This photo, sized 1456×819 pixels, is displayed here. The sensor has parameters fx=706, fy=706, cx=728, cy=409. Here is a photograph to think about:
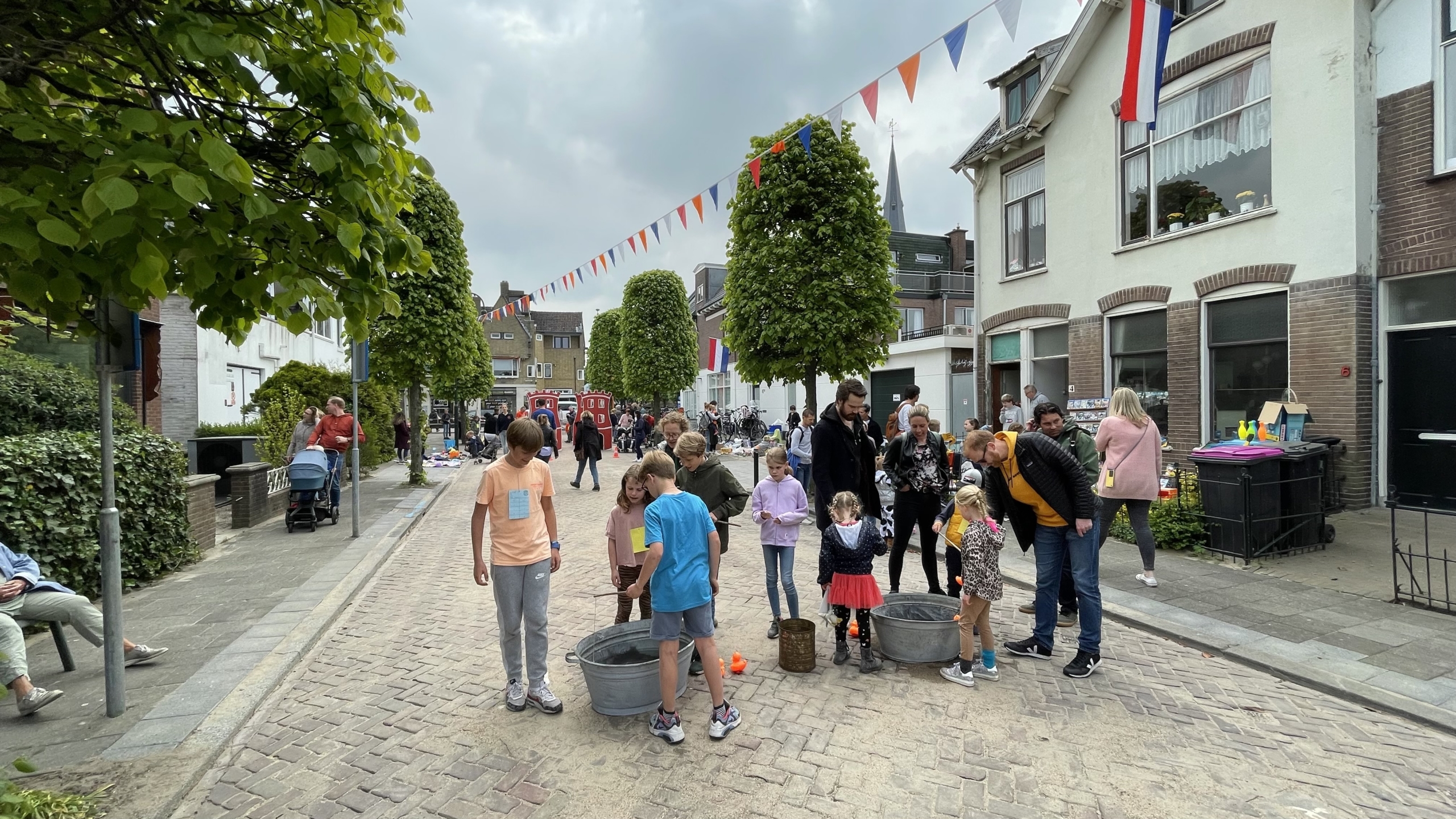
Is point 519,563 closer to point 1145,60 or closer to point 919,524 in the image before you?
→ point 919,524

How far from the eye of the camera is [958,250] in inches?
1510

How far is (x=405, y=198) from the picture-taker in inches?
148

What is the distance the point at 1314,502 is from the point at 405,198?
359 inches

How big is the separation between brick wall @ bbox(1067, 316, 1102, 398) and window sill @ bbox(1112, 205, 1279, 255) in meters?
1.33

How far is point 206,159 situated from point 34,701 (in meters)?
3.61

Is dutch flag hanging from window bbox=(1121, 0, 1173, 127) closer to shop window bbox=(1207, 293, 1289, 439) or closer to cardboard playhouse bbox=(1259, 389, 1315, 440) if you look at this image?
shop window bbox=(1207, 293, 1289, 439)

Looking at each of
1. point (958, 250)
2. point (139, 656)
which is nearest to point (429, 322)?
point (139, 656)

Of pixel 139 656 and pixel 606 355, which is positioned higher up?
pixel 606 355

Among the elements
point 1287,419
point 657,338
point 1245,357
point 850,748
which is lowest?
point 850,748

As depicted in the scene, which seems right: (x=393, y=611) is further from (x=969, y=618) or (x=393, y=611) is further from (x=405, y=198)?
(x=969, y=618)

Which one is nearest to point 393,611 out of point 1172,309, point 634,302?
point 1172,309

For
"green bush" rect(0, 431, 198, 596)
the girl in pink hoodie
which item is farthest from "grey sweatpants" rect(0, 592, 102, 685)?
the girl in pink hoodie

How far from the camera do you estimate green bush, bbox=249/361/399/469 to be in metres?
14.8

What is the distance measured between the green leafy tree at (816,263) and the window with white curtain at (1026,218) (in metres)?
3.62
